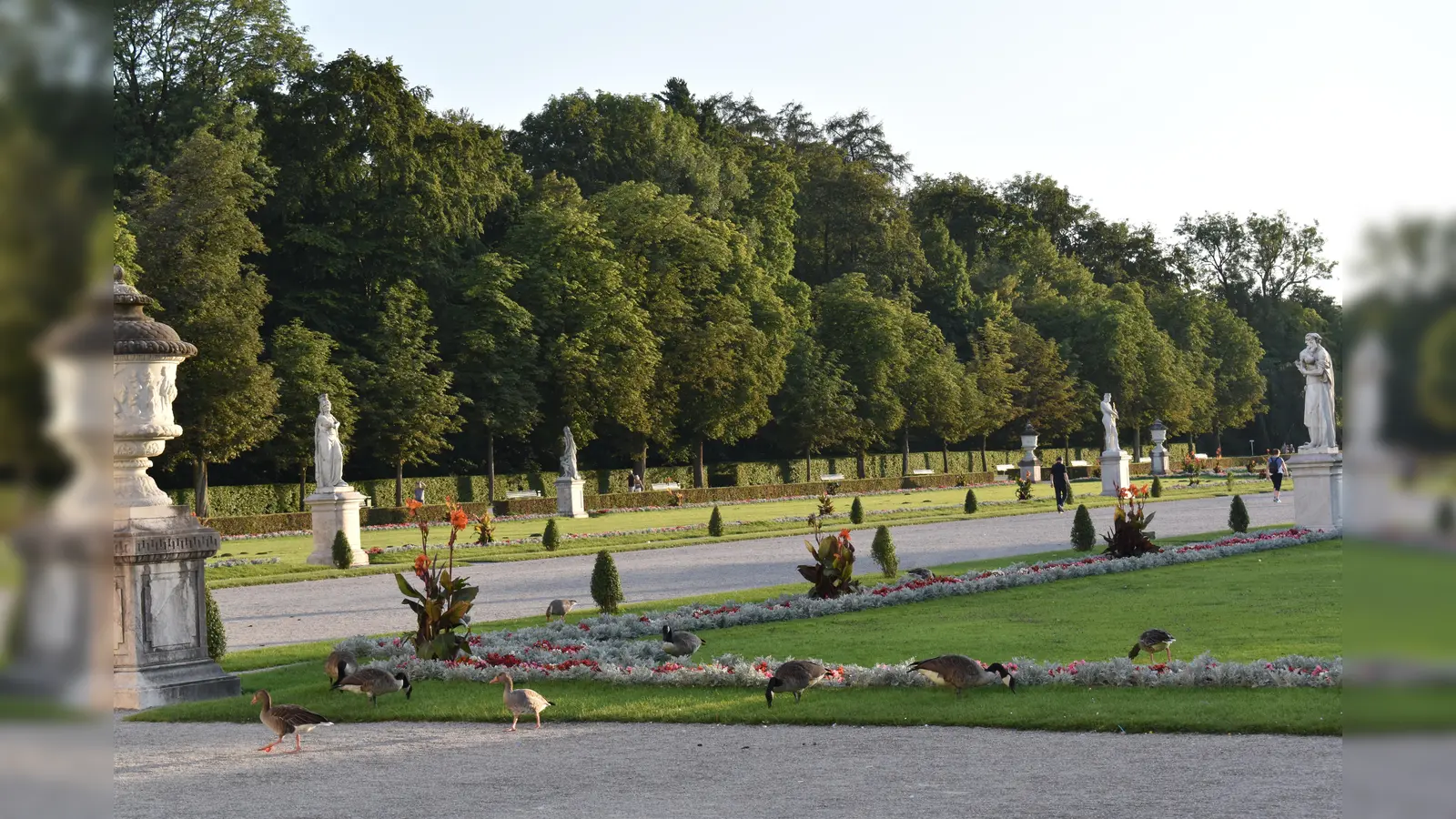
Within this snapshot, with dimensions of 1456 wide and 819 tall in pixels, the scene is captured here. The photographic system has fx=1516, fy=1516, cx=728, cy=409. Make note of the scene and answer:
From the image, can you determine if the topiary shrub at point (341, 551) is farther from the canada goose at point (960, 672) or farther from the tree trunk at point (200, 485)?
the canada goose at point (960, 672)

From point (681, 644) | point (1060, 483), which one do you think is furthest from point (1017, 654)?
point (1060, 483)

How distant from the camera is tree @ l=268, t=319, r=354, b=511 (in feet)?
139

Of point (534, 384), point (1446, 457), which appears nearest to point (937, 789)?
point (1446, 457)

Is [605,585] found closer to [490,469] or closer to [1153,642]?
[1153,642]

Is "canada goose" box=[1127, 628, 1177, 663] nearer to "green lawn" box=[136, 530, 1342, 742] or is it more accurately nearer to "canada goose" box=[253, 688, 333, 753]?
"green lawn" box=[136, 530, 1342, 742]

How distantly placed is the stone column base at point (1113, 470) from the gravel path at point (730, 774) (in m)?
40.4

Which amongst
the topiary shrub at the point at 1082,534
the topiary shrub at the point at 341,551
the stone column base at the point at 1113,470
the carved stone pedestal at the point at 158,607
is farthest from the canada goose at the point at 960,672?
the stone column base at the point at 1113,470

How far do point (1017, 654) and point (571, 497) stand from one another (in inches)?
1266

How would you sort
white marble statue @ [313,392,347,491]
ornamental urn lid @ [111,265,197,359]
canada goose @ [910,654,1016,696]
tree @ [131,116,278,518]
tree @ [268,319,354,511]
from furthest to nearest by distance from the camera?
1. tree @ [268,319,354,511]
2. tree @ [131,116,278,518]
3. white marble statue @ [313,392,347,491]
4. ornamental urn lid @ [111,265,197,359]
5. canada goose @ [910,654,1016,696]

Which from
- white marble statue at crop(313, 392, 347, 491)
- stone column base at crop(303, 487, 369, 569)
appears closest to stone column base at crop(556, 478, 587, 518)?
white marble statue at crop(313, 392, 347, 491)

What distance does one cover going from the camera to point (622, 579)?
22.4 m

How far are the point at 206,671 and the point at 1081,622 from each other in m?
8.13

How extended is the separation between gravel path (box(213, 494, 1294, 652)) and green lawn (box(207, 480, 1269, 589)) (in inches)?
35.0

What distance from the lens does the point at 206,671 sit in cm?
1220
